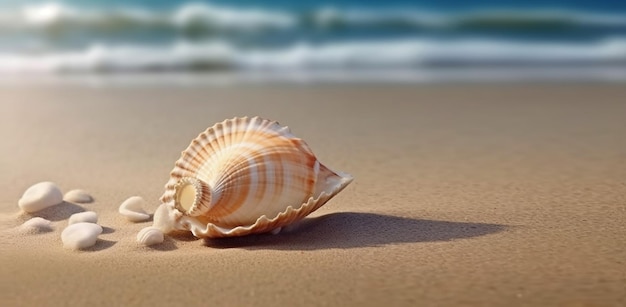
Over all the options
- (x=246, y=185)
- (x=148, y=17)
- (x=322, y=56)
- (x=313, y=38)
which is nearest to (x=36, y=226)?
(x=246, y=185)

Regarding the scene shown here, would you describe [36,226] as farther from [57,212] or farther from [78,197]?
[78,197]

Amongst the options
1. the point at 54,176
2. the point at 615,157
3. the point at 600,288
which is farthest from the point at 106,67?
the point at 600,288

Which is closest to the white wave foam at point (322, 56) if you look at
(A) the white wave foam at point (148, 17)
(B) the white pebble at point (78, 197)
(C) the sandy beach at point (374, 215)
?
(A) the white wave foam at point (148, 17)

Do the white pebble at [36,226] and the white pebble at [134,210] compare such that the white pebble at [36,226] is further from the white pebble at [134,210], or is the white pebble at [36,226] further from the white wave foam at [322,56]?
the white wave foam at [322,56]

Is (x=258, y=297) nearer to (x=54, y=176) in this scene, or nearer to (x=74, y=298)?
(x=74, y=298)

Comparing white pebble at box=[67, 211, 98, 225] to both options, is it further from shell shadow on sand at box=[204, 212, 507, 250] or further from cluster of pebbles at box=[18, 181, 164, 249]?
shell shadow on sand at box=[204, 212, 507, 250]

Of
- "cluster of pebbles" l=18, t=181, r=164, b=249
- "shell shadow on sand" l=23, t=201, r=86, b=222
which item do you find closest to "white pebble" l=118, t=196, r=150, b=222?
"cluster of pebbles" l=18, t=181, r=164, b=249
